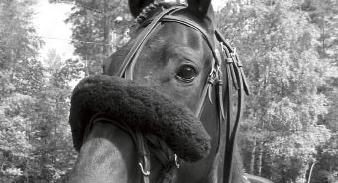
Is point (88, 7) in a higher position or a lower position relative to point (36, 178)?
higher

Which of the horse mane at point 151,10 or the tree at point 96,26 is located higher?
the horse mane at point 151,10

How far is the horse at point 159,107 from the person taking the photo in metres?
1.85

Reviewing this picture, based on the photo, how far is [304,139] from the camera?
18.0 m

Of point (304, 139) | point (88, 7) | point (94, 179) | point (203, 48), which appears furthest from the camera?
point (88, 7)

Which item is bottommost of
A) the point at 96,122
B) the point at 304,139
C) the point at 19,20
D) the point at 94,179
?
the point at 304,139

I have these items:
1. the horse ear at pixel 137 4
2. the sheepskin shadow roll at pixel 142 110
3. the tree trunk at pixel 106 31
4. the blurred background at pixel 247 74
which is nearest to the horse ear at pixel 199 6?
the horse ear at pixel 137 4

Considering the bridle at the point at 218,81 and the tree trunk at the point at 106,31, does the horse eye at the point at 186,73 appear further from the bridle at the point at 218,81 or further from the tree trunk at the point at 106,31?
the tree trunk at the point at 106,31

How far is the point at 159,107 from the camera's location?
1.92 m

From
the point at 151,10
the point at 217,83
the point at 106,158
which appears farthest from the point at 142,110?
the point at 151,10

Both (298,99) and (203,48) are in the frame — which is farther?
(298,99)

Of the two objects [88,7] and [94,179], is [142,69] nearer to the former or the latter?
[94,179]

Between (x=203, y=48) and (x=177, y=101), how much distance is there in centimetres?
48

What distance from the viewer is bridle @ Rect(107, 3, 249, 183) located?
6.71ft

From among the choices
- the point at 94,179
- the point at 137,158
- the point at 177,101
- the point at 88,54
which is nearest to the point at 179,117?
the point at 177,101
